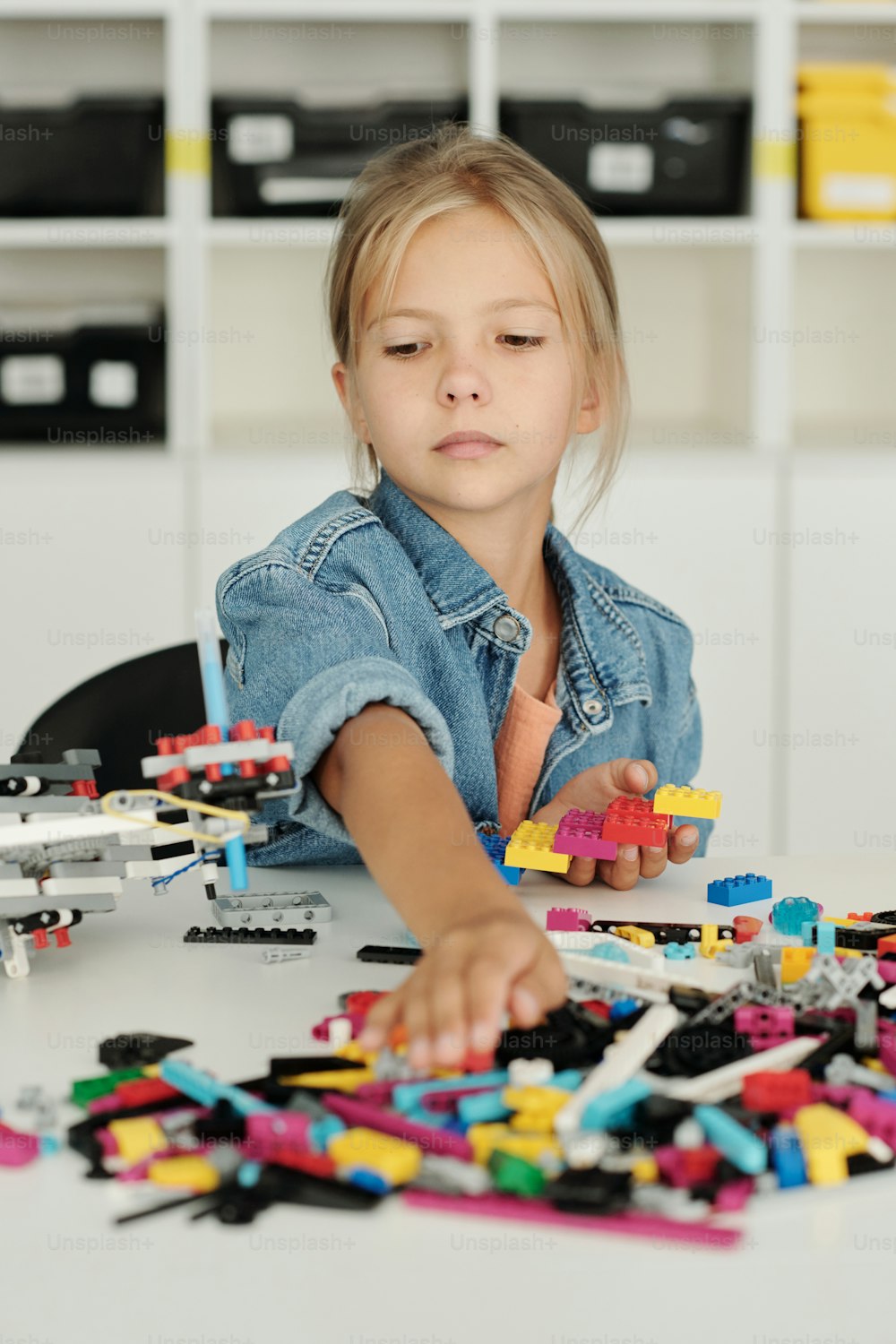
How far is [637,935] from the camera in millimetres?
811

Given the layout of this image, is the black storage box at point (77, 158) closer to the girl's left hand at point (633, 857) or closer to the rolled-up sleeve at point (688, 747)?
the rolled-up sleeve at point (688, 747)

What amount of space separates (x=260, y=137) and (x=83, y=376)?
443 mm

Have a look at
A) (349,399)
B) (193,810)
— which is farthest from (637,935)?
(349,399)

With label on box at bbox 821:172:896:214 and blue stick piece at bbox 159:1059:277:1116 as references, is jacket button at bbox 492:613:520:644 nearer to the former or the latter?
blue stick piece at bbox 159:1059:277:1116

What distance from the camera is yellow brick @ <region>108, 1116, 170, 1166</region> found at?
519mm

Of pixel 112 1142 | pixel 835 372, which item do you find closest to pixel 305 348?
pixel 835 372

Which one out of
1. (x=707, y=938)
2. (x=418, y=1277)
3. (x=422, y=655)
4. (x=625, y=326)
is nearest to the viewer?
(x=418, y=1277)

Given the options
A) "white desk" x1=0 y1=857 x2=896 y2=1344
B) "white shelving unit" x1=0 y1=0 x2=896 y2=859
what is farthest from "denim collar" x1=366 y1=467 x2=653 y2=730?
"white shelving unit" x1=0 y1=0 x2=896 y2=859

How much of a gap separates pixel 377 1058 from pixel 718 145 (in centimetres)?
197

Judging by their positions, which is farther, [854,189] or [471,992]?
[854,189]

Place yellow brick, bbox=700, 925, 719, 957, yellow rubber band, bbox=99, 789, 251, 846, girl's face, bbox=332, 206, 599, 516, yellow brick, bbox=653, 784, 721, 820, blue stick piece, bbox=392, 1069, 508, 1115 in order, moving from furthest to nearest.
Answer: girl's face, bbox=332, 206, 599, 516 → yellow brick, bbox=653, 784, 721, 820 → yellow brick, bbox=700, 925, 719, 957 → yellow rubber band, bbox=99, 789, 251, 846 → blue stick piece, bbox=392, 1069, 508, 1115

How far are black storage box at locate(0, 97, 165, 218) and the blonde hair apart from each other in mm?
975

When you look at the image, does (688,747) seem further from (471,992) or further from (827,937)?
(471,992)

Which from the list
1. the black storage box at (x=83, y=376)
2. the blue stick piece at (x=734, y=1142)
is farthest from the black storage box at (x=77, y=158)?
the blue stick piece at (x=734, y=1142)
